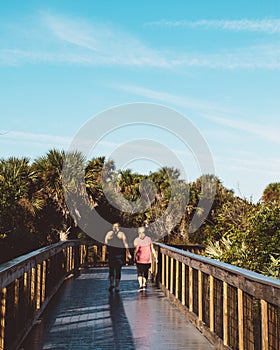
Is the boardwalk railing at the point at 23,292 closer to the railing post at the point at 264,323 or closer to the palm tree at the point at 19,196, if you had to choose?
the railing post at the point at 264,323

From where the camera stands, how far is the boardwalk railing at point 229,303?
460 cm

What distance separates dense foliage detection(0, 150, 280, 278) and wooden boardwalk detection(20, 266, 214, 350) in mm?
3335

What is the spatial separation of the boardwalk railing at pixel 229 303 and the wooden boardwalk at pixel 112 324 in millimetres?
246

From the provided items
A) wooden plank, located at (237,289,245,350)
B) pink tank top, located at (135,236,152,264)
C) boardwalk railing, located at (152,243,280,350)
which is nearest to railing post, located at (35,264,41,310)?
boardwalk railing, located at (152,243,280,350)

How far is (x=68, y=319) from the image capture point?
28.3 ft

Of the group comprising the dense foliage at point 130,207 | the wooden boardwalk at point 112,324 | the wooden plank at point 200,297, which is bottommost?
the wooden boardwalk at point 112,324

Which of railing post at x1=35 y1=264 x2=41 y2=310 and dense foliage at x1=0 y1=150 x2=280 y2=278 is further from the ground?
dense foliage at x1=0 y1=150 x2=280 y2=278

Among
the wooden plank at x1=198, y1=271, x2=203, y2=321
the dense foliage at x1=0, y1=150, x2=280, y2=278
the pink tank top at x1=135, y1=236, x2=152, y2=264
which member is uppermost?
the dense foliage at x1=0, y1=150, x2=280, y2=278

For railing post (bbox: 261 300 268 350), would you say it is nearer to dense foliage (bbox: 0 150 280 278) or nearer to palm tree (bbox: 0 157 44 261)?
dense foliage (bbox: 0 150 280 278)

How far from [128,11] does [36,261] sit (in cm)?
957

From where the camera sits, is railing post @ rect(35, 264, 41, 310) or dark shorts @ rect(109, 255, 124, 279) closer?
railing post @ rect(35, 264, 41, 310)

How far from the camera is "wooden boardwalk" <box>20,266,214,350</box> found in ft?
22.1

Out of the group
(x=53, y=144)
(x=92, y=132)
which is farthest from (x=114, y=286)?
(x=92, y=132)

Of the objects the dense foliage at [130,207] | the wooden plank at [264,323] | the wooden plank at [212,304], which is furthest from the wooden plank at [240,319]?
the dense foliage at [130,207]
